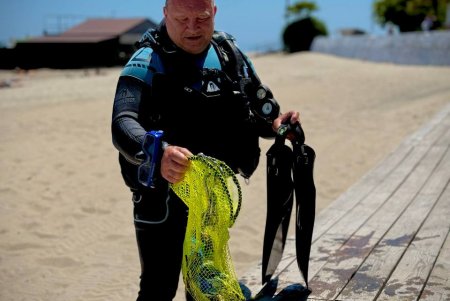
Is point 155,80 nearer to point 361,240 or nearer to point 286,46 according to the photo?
point 361,240

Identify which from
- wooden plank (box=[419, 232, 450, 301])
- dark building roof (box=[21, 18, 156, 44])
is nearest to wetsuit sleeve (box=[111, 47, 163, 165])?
wooden plank (box=[419, 232, 450, 301])

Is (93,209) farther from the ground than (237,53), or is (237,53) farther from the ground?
(237,53)

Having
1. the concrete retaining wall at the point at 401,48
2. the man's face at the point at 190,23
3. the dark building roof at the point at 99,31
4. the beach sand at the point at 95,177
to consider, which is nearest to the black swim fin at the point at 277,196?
the man's face at the point at 190,23

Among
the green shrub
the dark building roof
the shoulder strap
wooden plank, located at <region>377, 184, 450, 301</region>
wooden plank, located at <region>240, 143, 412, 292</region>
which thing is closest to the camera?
the shoulder strap

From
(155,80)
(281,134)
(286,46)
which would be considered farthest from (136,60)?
(286,46)

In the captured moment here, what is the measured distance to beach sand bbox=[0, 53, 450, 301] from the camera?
4188mm

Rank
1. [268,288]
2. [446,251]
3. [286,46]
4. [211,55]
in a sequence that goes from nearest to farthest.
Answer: [211,55]
[268,288]
[446,251]
[286,46]

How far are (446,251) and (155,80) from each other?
1.99 metres

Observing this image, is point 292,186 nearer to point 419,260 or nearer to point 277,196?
point 277,196

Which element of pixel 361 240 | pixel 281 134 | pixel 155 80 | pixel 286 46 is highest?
pixel 155 80

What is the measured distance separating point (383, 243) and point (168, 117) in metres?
1.77

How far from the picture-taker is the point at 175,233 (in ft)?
7.04

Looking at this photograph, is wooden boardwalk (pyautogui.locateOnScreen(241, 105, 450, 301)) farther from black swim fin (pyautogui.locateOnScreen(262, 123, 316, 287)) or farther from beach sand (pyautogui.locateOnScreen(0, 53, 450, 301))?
beach sand (pyautogui.locateOnScreen(0, 53, 450, 301))

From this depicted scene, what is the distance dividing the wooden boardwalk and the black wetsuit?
2.34 ft
